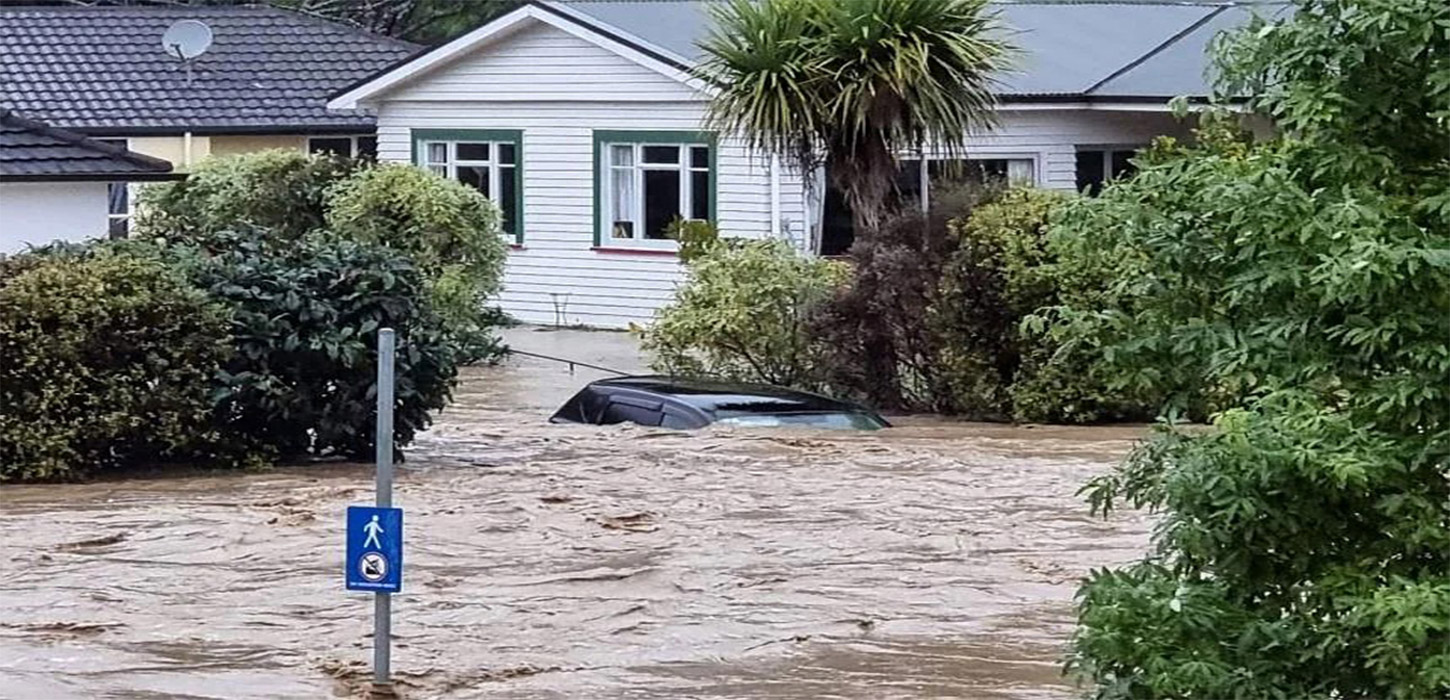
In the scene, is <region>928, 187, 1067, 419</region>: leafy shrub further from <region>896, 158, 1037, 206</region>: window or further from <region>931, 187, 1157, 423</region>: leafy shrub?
<region>896, 158, 1037, 206</region>: window

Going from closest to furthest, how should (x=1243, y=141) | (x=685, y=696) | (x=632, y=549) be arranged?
(x=1243, y=141), (x=685, y=696), (x=632, y=549)

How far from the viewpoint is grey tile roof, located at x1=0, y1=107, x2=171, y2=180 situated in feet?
69.6

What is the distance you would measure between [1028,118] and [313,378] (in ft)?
45.8

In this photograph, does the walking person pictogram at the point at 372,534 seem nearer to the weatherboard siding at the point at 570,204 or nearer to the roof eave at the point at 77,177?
the roof eave at the point at 77,177

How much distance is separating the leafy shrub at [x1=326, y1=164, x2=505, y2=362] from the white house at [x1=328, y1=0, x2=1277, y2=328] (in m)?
2.79

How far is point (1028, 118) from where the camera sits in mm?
28312

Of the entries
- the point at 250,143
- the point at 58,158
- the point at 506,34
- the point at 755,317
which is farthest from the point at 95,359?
the point at 250,143

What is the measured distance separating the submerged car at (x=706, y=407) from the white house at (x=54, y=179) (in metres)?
5.06

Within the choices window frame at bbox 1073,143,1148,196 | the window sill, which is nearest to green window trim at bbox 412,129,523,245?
the window sill

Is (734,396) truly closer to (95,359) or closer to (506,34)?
(95,359)

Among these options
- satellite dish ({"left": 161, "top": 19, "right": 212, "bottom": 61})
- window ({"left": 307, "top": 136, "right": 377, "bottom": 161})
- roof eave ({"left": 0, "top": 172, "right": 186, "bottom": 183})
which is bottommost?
roof eave ({"left": 0, "top": 172, "right": 186, "bottom": 183})

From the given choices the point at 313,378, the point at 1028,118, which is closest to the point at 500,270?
the point at 1028,118

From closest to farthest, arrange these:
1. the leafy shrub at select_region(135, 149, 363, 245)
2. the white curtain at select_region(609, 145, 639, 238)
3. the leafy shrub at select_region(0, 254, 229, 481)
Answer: the leafy shrub at select_region(0, 254, 229, 481) → the leafy shrub at select_region(135, 149, 363, 245) → the white curtain at select_region(609, 145, 639, 238)

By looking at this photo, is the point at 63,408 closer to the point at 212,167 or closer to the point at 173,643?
the point at 173,643
